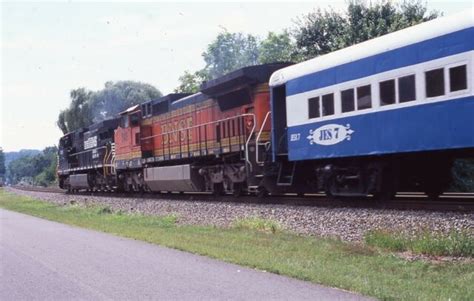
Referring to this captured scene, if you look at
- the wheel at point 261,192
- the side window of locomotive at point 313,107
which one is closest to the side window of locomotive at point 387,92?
the side window of locomotive at point 313,107

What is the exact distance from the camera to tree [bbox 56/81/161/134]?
77.2 metres

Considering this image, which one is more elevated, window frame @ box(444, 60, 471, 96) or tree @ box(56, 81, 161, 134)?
tree @ box(56, 81, 161, 134)

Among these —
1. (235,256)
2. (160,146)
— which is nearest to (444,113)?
(235,256)

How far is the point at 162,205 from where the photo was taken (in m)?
20.5

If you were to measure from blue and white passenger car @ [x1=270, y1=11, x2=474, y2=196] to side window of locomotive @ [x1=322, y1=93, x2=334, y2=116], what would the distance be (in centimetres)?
3

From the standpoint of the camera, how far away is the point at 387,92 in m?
13.0

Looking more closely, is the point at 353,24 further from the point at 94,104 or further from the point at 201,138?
the point at 94,104

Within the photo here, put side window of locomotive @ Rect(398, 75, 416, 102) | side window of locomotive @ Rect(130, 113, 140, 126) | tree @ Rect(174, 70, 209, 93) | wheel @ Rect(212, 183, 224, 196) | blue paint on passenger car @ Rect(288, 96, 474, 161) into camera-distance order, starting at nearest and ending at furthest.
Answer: blue paint on passenger car @ Rect(288, 96, 474, 161) → side window of locomotive @ Rect(398, 75, 416, 102) → wheel @ Rect(212, 183, 224, 196) → side window of locomotive @ Rect(130, 113, 140, 126) → tree @ Rect(174, 70, 209, 93)

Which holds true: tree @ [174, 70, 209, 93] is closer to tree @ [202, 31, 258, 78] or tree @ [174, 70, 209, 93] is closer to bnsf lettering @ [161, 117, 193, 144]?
tree @ [202, 31, 258, 78]

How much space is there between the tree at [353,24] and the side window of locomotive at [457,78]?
65.3 ft

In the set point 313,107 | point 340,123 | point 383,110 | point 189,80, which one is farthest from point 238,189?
point 189,80

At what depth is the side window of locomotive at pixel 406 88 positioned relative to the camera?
1227cm

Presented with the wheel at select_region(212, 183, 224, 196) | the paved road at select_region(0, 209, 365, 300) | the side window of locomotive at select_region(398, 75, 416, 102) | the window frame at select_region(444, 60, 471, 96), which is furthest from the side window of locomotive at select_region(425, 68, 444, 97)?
the wheel at select_region(212, 183, 224, 196)

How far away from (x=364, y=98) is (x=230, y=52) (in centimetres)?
7170
